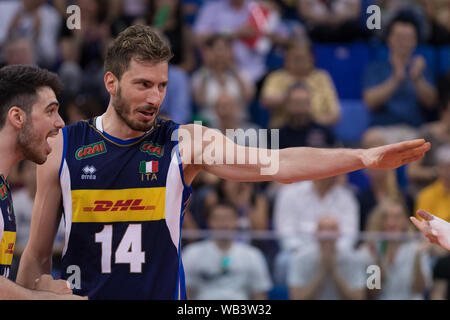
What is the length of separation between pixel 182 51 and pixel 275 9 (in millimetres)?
1683

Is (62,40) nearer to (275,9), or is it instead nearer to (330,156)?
(275,9)

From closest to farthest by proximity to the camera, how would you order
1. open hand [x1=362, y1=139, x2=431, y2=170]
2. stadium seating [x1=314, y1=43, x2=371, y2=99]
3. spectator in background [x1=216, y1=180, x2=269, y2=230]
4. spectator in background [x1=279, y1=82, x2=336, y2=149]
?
open hand [x1=362, y1=139, x2=431, y2=170] → spectator in background [x1=216, y1=180, x2=269, y2=230] → spectator in background [x1=279, y1=82, x2=336, y2=149] → stadium seating [x1=314, y1=43, x2=371, y2=99]

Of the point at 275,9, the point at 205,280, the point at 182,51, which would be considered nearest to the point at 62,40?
the point at 182,51

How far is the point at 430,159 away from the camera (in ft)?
32.6

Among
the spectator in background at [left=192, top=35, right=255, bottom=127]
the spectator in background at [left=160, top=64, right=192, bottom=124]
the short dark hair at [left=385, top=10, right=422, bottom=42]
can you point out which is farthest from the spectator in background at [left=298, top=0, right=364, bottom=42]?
the spectator in background at [left=160, top=64, right=192, bottom=124]

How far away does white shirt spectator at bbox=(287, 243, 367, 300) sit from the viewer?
7.43 metres

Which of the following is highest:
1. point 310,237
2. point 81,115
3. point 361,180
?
point 81,115

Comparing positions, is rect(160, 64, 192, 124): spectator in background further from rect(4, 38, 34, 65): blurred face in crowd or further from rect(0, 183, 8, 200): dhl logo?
rect(0, 183, 8, 200): dhl logo

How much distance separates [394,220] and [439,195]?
47.1 inches

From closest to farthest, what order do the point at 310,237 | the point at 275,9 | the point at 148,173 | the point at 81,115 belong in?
the point at 148,173, the point at 310,237, the point at 81,115, the point at 275,9

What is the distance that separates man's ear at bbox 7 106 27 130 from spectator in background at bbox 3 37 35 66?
614 cm

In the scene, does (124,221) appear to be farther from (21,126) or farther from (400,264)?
(400,264)

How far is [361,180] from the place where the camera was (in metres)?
10.2

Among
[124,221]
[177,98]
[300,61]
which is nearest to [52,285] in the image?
[124,221]
